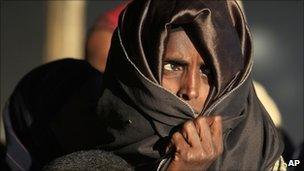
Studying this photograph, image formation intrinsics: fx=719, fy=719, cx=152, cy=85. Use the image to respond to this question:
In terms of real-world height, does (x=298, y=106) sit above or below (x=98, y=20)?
below

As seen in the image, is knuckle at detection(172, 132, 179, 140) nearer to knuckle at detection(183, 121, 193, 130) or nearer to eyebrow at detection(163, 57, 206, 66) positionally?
knuckle at detection(183, 121, 193, 130)

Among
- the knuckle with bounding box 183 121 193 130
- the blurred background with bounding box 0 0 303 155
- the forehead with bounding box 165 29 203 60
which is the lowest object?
the blurred background with bounding box 0 0 303 155

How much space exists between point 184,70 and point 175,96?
0.11 metres

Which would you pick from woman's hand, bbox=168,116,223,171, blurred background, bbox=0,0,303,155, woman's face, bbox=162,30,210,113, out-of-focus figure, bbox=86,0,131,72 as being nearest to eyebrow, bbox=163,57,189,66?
woman's face, bbox=162,30,210,113

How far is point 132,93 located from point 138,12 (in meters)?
0.25

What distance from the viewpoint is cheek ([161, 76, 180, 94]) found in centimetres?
192

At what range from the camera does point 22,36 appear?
3.02 m

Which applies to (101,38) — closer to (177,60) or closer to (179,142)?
(177,60)

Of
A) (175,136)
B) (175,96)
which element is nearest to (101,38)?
(175,96)

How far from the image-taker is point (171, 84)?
1932mm

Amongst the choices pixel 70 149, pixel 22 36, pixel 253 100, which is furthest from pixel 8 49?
pixel 253 100

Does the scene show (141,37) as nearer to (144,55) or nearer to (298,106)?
(144,55)

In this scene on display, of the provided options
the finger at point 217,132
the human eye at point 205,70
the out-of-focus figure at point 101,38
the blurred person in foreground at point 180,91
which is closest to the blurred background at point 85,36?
the out-of-focus figure at point 101,38

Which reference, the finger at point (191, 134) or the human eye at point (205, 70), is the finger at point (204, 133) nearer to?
the finger at point (191, 134)
